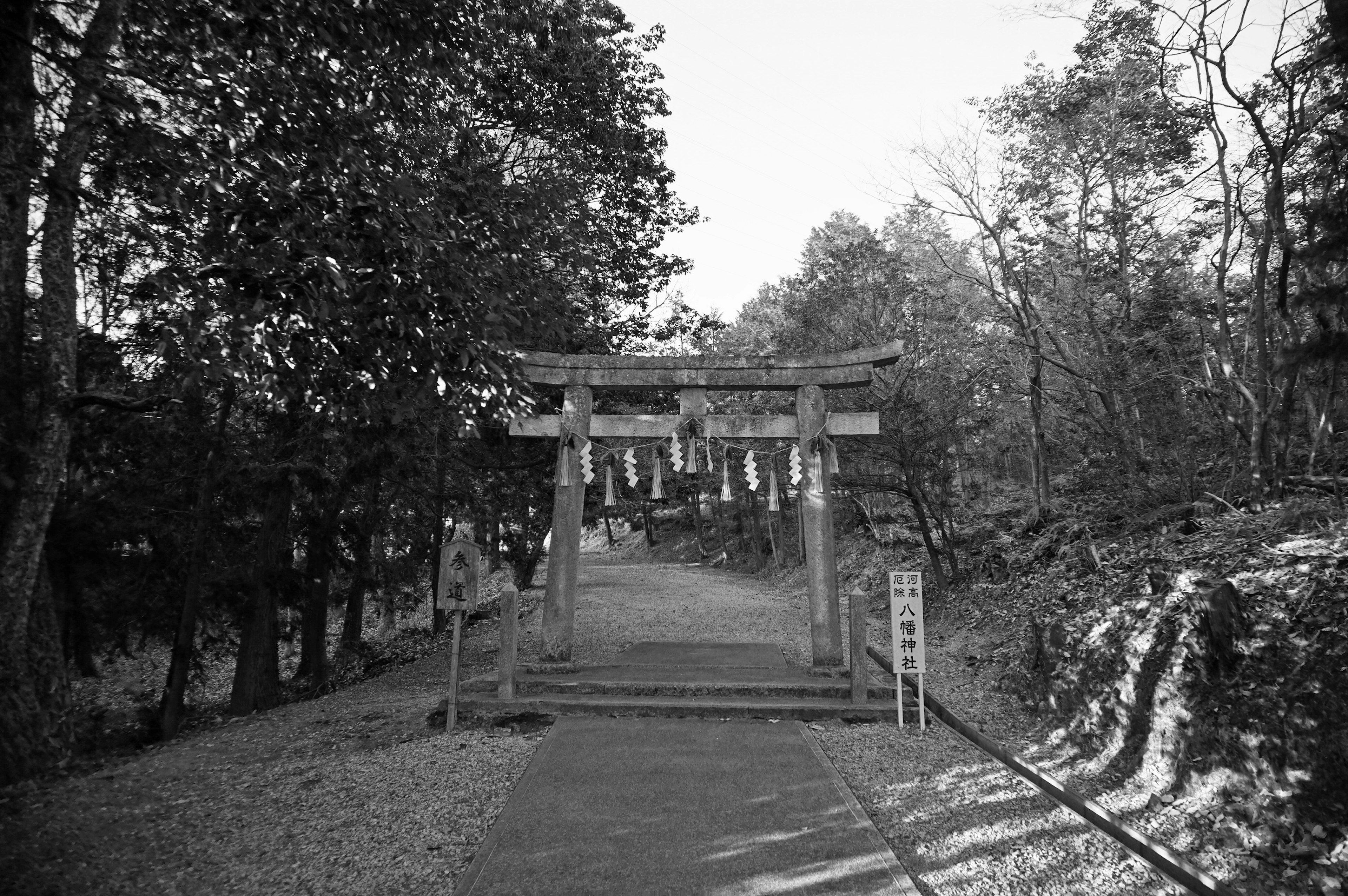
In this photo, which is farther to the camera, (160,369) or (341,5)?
(160,369)

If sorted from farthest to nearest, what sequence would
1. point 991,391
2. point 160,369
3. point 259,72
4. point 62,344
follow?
1. point 991,391
2. point 160,369
3. point 62,344
4. point 259,72

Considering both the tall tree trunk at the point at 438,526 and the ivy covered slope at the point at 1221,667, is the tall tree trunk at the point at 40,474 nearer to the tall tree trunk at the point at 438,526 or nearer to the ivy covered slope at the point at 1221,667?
the tall tree trunk at the point at 438,526

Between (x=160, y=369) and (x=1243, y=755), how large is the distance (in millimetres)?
10236

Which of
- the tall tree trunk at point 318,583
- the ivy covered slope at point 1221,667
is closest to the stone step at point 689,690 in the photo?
the ivy covered slope at point 1221,667

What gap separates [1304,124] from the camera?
7.23m

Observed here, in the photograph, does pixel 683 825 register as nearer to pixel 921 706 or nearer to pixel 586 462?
pixel 921 706

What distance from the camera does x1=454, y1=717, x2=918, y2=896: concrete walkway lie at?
368cm

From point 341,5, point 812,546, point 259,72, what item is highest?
point 341,5

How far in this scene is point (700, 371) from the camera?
26.9ft

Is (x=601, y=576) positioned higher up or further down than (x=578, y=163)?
further down

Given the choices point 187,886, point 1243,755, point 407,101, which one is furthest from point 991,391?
point 187,886

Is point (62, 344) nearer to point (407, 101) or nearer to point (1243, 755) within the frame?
point (407, 101)

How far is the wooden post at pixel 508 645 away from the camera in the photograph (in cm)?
693

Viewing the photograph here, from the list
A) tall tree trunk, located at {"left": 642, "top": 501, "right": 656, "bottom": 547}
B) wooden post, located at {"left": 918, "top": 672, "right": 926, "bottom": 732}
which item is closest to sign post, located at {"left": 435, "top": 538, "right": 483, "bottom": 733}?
wooden post, located at {"left": 918, "top": 672, "right": 926, "bottom": 732}
